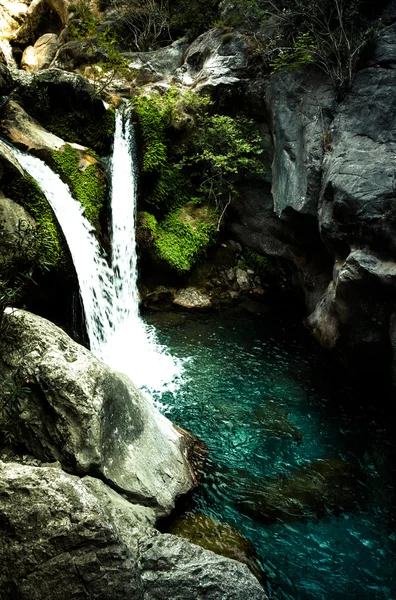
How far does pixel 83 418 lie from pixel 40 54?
20.3m

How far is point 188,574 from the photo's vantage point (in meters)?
3.60

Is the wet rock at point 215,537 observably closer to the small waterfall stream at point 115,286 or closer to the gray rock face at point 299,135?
the small waterfall stream at point 115,286

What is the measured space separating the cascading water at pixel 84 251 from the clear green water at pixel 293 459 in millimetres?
1776

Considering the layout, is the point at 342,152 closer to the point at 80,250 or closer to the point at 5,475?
the point at 80,250

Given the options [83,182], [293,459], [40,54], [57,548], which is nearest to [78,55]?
[40,54]

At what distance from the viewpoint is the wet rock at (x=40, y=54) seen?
60.0 feet

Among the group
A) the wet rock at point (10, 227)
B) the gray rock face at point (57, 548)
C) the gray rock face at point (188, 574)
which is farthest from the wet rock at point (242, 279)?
the gray rock face at point (57, 548)

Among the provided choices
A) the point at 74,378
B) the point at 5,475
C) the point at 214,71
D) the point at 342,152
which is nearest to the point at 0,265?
the point at 74,378

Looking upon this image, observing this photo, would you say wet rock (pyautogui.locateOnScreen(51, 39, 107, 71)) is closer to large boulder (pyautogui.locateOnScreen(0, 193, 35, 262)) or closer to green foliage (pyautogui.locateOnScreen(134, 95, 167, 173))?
green foliage (pyautogui.locateOnScreen(134, 95, 167, 173))

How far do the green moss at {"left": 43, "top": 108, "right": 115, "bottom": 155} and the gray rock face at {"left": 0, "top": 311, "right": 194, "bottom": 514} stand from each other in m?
8.68

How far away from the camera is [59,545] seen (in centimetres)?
290

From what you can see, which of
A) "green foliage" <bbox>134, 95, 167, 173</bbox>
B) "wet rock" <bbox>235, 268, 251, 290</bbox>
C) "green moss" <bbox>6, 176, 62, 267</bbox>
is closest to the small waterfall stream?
"green moss" <bbox>6, 176, 62, 267</bbox>

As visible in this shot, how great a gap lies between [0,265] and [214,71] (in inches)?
430

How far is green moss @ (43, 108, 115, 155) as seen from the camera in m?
11.9
